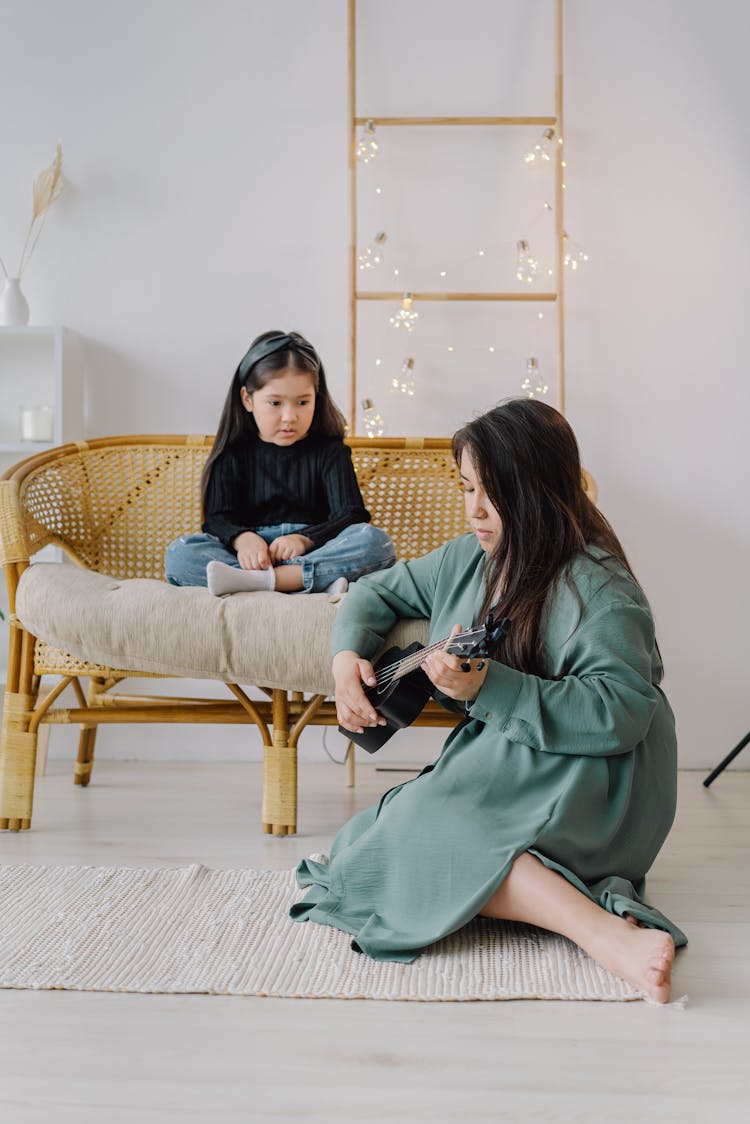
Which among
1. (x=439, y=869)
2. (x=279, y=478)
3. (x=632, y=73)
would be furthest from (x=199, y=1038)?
(x=632, y=73)

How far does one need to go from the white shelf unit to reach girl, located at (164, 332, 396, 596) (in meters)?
0.46

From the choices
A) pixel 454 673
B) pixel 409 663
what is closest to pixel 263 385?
pixel 409 663

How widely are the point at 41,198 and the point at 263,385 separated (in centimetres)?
81

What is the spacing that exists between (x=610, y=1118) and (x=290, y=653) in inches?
38.6

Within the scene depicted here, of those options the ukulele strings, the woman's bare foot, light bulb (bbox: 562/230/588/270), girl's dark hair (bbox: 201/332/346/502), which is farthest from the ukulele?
light bulb (bbox: 562/230/588/270)

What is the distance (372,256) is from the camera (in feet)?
8.96

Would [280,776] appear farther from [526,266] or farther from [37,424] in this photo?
[526,266]

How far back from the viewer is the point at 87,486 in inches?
98.3

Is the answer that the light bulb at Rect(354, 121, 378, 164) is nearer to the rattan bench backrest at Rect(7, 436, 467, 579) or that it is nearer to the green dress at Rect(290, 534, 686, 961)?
the rattan bench backrest at Rect(7, 436, 467, 579)

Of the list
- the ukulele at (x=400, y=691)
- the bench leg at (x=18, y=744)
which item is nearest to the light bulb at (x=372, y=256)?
the bench leg at (x=18, y=744)

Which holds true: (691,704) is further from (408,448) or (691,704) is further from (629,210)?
(629,210)

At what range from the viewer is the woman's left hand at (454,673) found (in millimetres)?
1339

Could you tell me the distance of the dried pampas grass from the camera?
2.68 metres

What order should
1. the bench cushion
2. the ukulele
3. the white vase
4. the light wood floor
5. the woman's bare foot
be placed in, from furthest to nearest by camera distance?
the white vase
the bench cushion
the ukulele
the woman's bare foot
the light wood floor
